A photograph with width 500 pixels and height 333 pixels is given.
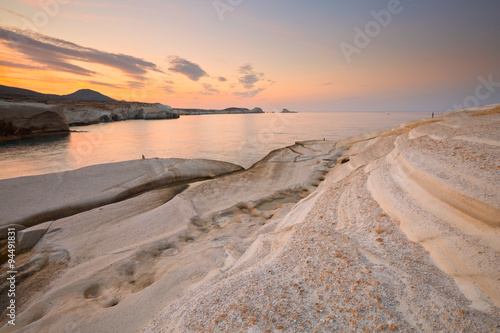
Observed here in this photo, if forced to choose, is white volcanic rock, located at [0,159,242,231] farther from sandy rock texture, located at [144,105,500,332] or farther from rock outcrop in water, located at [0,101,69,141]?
rock outcrop in water, located at [0,101,69,141]

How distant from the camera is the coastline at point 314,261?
2420 millimetres

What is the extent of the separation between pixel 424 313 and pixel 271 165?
1411 centimetres

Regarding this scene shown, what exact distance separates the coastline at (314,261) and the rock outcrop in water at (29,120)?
3358cm

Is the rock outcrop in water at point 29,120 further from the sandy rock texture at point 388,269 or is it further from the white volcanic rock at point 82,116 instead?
the sandy rock texture at point 388,269

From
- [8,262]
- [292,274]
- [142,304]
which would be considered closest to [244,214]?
[142,304]

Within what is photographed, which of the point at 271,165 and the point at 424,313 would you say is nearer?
the point at 424,313

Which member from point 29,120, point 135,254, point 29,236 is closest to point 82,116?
point 29,120

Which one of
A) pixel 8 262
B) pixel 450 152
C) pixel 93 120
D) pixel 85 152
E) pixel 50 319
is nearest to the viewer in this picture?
pixel 50 319

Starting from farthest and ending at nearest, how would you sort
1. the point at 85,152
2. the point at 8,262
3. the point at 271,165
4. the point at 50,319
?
1. the point at 85,152
2. the point at 271,165
3. the point at 8,262
4. the point at 50,319

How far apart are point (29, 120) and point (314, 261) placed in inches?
1736

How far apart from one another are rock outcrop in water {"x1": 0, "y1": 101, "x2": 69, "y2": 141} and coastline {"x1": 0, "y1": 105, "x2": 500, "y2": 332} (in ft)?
110

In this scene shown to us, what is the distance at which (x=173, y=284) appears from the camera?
446cm

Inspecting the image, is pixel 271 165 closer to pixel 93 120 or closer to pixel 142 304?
pixel 142 304

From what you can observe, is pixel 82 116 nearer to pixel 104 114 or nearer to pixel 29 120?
pixel 104 114
